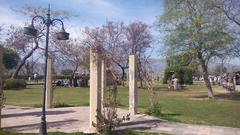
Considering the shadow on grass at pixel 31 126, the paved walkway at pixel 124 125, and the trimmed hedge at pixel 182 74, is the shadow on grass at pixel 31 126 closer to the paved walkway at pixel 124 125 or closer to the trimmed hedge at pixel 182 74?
the paved walkway at pixel 124 125

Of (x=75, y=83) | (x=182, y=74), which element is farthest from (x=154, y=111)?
(x=182, y=74)

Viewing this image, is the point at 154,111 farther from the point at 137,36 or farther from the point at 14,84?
the point at 137,36

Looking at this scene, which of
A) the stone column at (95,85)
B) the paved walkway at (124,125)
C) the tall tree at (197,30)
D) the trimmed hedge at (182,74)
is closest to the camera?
the stone column at (95,85)

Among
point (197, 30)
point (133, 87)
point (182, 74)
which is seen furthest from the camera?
point (182, 74)

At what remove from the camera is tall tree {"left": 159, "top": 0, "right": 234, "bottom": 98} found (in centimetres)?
2958

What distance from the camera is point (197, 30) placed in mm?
29875

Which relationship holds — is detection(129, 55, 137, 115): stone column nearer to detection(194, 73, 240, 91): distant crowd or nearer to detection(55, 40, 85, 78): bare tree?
detection(194, 73, 240, 91): distant crowd

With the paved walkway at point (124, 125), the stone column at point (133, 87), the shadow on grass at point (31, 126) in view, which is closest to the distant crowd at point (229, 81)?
the stone column at point (133, 87)

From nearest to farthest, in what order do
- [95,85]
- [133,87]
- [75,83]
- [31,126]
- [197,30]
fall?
1. [95,85]
2. [31,126]
3. [133,87]
4. [197,30]
5. [75,83]

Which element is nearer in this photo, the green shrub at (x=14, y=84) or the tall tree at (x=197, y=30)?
the tall tree at (x=197, y=30)

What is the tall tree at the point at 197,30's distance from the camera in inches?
1164

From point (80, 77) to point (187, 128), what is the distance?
131 ft

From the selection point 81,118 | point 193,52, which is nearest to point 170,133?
point 81,118

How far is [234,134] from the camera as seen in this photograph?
12992mm
